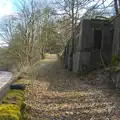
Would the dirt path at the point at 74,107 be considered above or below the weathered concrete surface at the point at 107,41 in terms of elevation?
below

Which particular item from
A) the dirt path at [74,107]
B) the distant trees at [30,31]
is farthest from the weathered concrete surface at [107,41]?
the distant trees at [30,31]

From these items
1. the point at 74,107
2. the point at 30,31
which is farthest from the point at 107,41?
the point at 30,31

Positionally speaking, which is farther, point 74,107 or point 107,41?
point 107,41

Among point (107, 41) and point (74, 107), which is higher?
point (107, 41)

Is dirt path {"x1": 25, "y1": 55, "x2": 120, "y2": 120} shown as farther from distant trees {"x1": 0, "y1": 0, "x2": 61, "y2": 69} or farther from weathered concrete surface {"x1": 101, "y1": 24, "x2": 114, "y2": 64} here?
distant trees {"x1": 0, "y1": 0, "x2": 61, "y2": 69}

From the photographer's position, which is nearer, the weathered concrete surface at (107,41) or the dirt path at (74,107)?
the dirt path at (74,107)

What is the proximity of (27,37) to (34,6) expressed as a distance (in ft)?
14.0

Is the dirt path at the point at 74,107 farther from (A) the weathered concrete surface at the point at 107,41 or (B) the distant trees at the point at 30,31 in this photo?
(B) the distant trees at the point at 30,31

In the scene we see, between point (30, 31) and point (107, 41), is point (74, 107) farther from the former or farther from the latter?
point (30, 31)

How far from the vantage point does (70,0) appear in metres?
16.8

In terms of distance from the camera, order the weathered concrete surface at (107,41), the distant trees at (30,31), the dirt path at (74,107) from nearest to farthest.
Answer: the dirt path at (74,107), the weathered concrete surface at (107,41), the distant trees at (30,31)

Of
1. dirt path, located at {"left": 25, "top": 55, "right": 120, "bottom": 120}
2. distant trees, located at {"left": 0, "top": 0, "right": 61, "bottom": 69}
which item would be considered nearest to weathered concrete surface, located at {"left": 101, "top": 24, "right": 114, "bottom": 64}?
dirt path, located at {"left": 25, "top": 55, "right": 120, "bottom": 120}

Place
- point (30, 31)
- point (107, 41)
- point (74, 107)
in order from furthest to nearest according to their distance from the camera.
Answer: point (30, 31) < point (107, 41) < point (74, 107)

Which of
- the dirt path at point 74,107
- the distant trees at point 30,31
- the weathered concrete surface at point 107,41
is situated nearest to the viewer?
the dirt path at point 74,107
